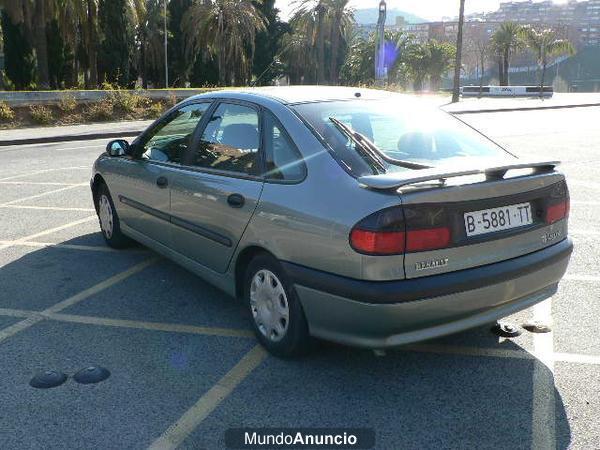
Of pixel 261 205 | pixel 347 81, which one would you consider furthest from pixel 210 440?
pixel 347 81

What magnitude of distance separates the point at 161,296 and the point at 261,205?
156 cm

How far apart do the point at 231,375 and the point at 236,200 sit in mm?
1014

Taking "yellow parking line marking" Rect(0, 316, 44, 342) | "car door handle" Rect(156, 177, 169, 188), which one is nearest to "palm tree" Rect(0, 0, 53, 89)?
"car door handle" Rect(156, 177, 169, 188)

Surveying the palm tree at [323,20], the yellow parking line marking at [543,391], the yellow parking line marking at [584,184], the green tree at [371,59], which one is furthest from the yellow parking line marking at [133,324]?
the green tree at [371,59]

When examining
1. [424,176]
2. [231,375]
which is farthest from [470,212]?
[231,375]

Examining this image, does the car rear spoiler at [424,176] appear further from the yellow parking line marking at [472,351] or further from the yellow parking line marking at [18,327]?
the yellow parking line marking at [18,327]

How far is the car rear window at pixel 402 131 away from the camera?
11.2 ft

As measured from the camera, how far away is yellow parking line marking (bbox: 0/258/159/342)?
13.0 feet

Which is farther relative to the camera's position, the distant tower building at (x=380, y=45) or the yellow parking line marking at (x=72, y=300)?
the distant tower building at (x=380, y=45)

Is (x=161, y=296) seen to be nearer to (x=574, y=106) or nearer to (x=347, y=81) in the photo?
(x=574, y=106)

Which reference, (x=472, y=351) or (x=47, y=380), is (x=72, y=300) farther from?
(x=472, y=351)

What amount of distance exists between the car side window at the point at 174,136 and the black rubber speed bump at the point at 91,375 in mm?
1624

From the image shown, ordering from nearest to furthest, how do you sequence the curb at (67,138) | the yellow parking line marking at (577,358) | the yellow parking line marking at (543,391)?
the yellow parking line marking at (543,391) → the yellow parking line marking at (577,358) → the curb at (67,138)

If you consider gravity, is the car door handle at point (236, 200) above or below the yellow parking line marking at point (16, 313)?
above
